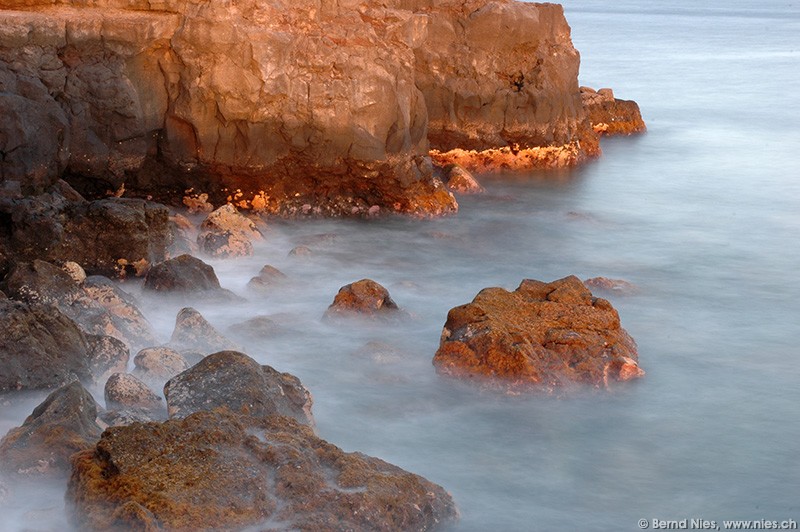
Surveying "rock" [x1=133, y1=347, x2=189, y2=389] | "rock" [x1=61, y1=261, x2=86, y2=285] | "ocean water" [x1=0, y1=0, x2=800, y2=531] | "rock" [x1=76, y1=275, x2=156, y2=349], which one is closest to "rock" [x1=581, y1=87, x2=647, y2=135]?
"ocean water" [x1=0, y1=0, x2=800, y2=531]

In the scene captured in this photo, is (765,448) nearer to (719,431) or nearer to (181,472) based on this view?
(719,431)

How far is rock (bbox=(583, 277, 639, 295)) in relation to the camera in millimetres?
11977

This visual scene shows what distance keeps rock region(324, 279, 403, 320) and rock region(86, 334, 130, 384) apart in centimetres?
241

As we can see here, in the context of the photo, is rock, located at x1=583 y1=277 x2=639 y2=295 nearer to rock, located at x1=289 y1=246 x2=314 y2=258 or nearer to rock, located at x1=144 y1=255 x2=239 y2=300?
rock, located at x1=289 y1=246 x2=314 y2=258

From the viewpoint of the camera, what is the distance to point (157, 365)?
8523 millimetres

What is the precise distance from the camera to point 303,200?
14.5 metres

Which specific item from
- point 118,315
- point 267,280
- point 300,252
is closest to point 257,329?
point 118,315

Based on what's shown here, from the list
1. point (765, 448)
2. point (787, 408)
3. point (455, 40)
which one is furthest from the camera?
point (455, 40)

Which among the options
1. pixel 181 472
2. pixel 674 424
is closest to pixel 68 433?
pixel 181 472

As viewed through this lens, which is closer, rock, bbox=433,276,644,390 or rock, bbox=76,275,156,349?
rock, bbox=433,276,644,390

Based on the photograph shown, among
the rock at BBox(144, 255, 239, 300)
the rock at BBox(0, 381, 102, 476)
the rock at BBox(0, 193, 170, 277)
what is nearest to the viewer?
the rock at BBox(0, 381, 102, 476)

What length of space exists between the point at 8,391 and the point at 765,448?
5381 mm

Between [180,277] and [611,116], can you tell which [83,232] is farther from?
[611,116]

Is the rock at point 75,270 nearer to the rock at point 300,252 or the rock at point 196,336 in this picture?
the rock at point 196,336
